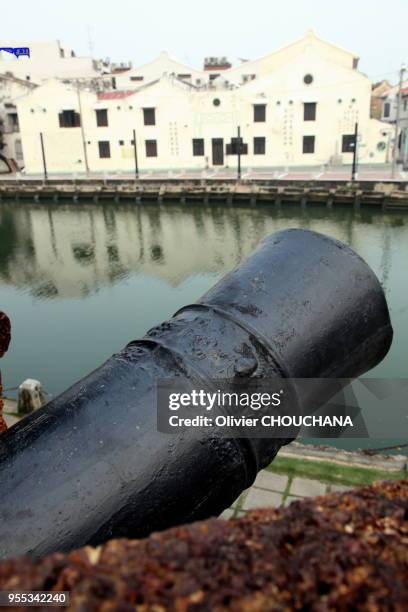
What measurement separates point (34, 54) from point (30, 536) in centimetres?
5694

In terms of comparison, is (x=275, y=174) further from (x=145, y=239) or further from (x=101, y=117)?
(x=101, y=117)

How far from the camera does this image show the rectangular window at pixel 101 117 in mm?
36188

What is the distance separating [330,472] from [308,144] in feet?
106

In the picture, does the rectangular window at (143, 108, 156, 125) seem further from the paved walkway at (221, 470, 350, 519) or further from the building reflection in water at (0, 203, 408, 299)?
the paved walkway at (221, 470, 350, 519)

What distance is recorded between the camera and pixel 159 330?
204cm

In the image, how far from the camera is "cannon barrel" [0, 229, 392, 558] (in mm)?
1539

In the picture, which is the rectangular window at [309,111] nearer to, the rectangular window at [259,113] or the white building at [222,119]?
the white building at [222,119]

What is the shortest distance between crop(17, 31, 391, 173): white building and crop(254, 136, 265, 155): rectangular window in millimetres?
64

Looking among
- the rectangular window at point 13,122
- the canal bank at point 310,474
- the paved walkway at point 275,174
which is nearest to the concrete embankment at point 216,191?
Answer: the paved walkway at point 275,174

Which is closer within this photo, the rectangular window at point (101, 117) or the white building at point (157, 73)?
the rectangular window at point (101, 117)

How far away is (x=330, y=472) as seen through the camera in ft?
15.1

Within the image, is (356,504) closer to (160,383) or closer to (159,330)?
(160,383)

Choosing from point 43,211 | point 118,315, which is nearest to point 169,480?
point 118,315

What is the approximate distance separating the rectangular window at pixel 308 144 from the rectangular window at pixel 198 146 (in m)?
6.64
